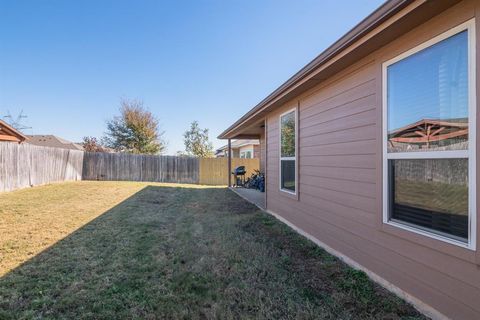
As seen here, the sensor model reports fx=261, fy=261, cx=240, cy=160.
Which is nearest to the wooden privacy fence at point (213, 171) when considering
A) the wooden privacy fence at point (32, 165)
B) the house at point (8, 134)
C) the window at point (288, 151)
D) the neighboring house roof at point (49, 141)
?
the wooden privacy fence at point (32, 165)

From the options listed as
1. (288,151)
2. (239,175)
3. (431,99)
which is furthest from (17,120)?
(431,99)

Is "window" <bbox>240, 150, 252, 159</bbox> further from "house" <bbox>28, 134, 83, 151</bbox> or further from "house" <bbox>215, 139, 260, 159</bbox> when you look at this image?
"house" <bbox>28, 134, 83, 151</bbox>

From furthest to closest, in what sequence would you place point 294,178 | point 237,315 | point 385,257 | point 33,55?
point 33,55 < point 294,178 < point 385,257 < point 237,315

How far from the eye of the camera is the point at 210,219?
5.89 meters

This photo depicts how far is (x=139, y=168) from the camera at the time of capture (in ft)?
53.2

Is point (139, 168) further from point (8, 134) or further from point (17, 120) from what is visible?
point (17, 120)

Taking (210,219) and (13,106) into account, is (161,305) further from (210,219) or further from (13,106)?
(13,106)

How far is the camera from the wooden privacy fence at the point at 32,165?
9.13m

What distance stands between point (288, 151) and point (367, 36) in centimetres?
312

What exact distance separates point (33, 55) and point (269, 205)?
14.7m

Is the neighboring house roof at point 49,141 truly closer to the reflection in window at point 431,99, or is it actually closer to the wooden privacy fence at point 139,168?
the wooden privacy fence at point 139,168

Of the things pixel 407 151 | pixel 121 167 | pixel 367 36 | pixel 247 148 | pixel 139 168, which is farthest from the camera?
pixel 247 148

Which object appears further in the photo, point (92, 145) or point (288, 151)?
point (92, 145)

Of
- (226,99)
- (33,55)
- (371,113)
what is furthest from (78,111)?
(371,113)
